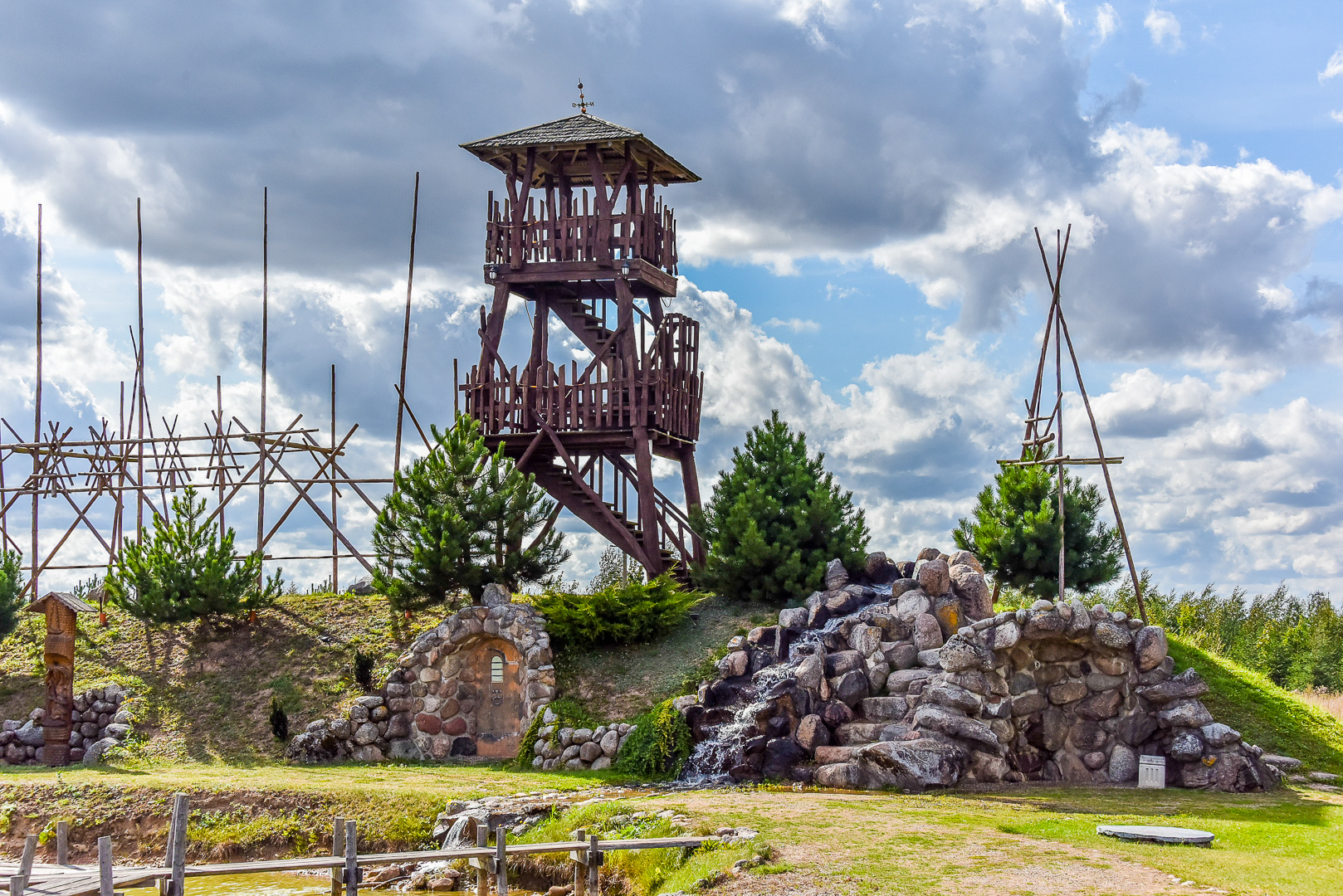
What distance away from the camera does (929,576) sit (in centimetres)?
2792

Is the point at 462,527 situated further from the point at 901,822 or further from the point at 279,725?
the point at 901,822

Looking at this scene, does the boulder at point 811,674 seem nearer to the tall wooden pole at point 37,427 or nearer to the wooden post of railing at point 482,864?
the wooden post of railing at point 482,864

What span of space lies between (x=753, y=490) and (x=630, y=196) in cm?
921

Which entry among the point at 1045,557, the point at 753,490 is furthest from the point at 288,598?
the point at 1045,557

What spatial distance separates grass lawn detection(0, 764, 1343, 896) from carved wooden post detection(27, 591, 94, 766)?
115 centimetres

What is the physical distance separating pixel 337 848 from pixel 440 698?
1092cm

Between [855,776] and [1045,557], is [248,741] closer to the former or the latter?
[855,776]

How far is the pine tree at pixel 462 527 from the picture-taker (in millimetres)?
31141

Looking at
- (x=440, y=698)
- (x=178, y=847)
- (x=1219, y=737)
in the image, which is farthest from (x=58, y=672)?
(x=1219, y=737)

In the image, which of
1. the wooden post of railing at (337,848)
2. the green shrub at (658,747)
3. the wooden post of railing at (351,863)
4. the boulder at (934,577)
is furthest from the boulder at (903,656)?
the wooden post of railing at (351,863)

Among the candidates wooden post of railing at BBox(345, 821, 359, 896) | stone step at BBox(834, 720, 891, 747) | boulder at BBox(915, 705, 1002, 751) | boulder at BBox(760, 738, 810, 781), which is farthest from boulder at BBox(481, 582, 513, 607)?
wooden post of railing at BBox(345, 821, 359, 896)

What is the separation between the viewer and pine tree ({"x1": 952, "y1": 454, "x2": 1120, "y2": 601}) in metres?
33.4

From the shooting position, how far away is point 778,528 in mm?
32125

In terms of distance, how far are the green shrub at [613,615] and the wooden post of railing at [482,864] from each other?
1122 centimetres
